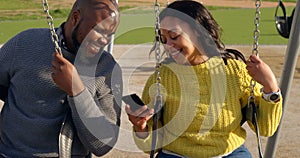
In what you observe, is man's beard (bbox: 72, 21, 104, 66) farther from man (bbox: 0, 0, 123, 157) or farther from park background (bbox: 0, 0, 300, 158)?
park background (bbox: 0, 0, 300, 158)

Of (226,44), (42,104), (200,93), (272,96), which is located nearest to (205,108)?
(200,93)

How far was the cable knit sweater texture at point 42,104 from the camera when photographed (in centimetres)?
207

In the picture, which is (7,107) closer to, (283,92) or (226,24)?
(283,92)

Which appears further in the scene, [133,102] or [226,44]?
[226,44]

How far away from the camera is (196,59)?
2186 mm

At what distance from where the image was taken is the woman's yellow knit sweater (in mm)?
2109

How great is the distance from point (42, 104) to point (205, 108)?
66 cm

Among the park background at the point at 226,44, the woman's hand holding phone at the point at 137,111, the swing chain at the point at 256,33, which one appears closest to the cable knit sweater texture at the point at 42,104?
the woman's hand holding phone at the point at 137,111

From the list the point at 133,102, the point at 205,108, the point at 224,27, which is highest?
the point at 133,102

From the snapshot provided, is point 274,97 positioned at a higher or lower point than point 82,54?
lower

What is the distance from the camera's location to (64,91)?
2049 mm

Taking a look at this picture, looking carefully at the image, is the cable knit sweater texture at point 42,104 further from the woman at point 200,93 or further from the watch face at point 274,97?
the watch face at point 274,97

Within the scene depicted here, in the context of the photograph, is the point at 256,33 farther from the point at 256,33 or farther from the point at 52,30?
the point at 52,30

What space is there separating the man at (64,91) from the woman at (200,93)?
6.6 inches
